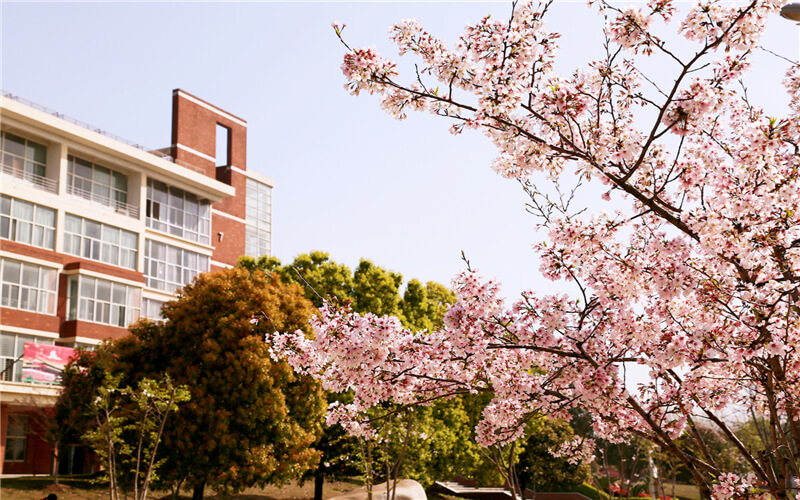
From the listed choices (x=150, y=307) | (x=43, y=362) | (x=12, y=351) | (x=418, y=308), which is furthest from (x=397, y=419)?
(x=150, y=307)

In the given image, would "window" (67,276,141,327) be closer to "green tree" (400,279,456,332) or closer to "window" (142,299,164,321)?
"window" (142,299,164,321)

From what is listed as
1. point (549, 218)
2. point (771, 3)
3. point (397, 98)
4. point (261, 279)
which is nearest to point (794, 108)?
point (771, 3)

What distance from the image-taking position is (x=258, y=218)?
57.5 meters

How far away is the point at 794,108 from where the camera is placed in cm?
593

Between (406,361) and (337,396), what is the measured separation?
17.8 metres

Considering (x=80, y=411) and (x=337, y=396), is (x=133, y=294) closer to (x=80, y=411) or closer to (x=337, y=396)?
(x=80, y=411)

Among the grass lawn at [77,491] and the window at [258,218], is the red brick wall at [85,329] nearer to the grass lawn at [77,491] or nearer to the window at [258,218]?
the grass lawn at [77,491]

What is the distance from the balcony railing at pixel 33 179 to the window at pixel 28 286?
3.44m

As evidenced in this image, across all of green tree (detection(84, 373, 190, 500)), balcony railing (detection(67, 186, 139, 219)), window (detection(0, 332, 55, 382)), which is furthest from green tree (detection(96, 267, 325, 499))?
balcony railing (detection(67, 186, 139, 219))

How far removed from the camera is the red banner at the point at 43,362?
2642 cm

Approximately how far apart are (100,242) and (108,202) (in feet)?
9.37

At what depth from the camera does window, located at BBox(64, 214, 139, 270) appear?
28656mm

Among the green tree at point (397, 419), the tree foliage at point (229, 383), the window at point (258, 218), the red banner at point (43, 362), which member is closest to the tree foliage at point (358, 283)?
the green tree at point (397, 419)

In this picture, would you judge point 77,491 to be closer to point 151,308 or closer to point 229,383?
point 229,383
